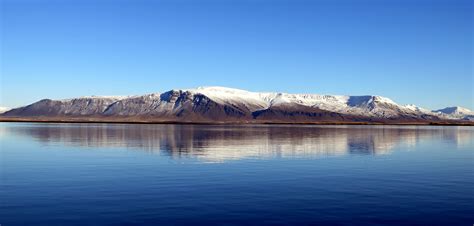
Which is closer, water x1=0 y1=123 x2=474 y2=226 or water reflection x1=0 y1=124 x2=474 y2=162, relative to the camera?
water x1=0 y1=123 x2=474 y2=226

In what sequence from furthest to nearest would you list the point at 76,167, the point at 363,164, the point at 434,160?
1. the point at 434,160
2. the point at 363,164
3. the point at 76,167

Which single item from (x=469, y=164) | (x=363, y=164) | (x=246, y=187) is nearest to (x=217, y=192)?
(x=246, y=187)

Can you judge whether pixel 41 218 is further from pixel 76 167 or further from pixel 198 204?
pixel 76 167

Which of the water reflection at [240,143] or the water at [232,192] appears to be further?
the water reflection at [240,143]

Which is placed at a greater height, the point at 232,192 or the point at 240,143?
A: the point at 240,143

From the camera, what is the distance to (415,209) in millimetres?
23516

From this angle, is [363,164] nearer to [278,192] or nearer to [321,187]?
[321,187]

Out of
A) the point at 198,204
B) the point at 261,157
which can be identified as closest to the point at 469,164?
the point at 261,157

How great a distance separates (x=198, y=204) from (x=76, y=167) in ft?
64.8

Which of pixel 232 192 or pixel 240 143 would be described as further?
pixel 240 143

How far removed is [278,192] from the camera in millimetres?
28250

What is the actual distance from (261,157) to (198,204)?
27125 millimetres

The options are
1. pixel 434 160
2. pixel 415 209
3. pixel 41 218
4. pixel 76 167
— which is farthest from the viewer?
pixel 434 160

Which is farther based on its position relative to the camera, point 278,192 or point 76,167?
point 76,167
